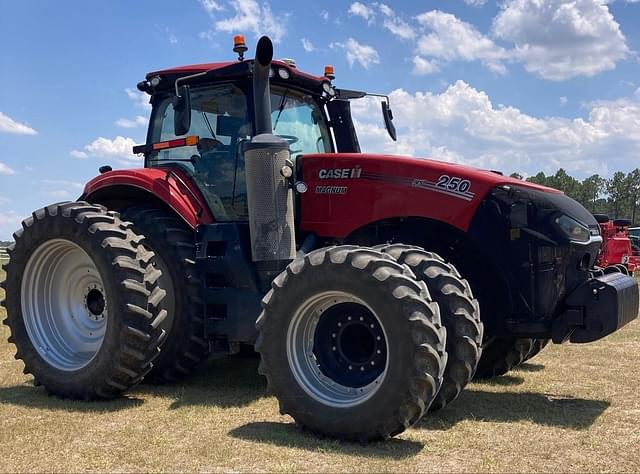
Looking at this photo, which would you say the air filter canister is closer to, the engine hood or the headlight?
the engine hood

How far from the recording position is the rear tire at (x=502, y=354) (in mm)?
6270

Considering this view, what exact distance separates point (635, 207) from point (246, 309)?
68.2 metres

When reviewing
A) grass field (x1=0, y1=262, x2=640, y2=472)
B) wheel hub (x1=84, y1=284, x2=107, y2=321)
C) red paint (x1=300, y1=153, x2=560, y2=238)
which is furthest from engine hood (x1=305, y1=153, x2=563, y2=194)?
wheel hub (x1=84, y1=284, x2=107, y2=321)

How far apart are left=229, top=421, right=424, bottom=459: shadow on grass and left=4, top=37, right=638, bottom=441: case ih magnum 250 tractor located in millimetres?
96

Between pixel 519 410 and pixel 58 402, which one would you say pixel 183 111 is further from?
pixel 519 410

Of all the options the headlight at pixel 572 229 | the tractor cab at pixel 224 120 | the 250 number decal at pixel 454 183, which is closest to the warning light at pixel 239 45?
the tractor cab at pixel 224 120

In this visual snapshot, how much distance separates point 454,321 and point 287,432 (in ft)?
4.40

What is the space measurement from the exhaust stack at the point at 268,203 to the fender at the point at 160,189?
0.73 m

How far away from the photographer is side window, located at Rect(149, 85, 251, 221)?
6145 millimetres

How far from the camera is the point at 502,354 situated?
20.7 feet

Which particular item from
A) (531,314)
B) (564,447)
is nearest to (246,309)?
(531,314)

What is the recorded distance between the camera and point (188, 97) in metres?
5.78

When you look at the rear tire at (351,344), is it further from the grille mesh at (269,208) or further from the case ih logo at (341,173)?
the case ih logo at (341,173)

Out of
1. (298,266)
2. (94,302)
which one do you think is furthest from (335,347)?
(94,302)
